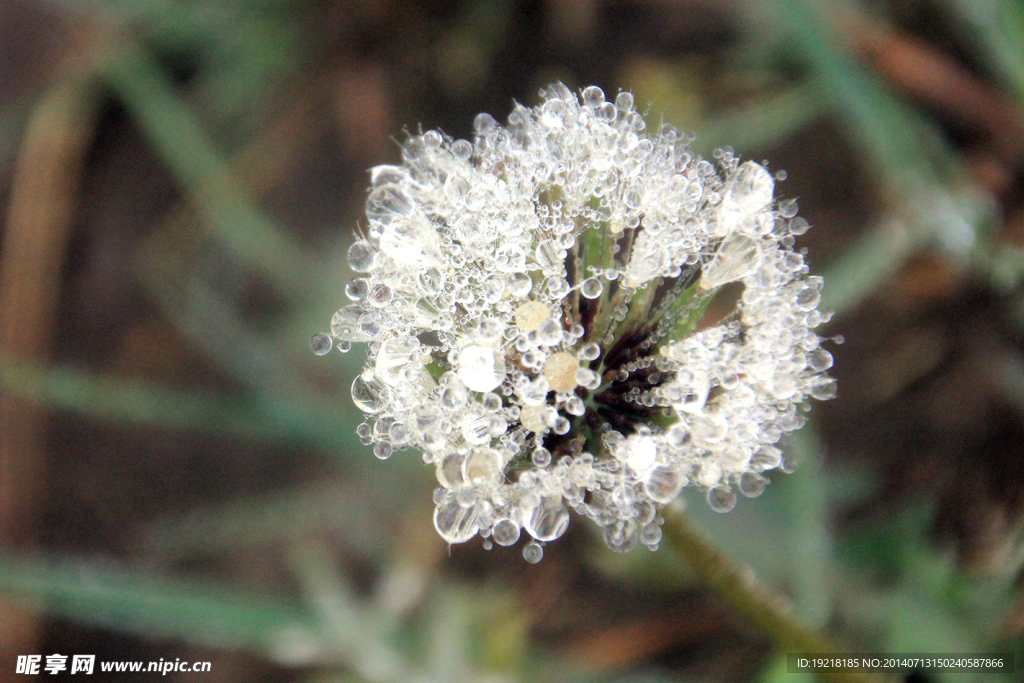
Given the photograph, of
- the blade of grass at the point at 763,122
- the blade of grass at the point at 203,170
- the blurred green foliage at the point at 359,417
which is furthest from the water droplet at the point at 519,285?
the blade of grass at the point at 203,170

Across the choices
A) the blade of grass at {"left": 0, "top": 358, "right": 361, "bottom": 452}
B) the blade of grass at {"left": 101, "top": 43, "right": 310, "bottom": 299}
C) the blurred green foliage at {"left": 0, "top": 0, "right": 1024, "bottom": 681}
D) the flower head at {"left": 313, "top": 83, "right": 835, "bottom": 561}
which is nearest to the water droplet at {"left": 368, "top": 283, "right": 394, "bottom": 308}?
the flower head at {"left": 313, "top": 83, "right": 835, "bottom": 561}

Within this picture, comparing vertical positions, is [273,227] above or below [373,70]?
below

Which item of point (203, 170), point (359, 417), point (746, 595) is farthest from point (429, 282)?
point (203, 170)

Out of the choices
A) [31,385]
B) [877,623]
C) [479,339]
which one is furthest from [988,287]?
[31,385]

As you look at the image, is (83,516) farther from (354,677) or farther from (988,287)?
(988,287)

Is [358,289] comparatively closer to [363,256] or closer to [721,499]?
[363,256]

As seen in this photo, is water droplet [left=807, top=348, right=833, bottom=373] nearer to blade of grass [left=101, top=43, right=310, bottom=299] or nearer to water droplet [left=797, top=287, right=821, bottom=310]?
water droplet [left=797, top=287, right=821, bottom=310]

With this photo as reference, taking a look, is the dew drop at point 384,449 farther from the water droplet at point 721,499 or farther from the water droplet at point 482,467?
the water droplet at point 721,499
